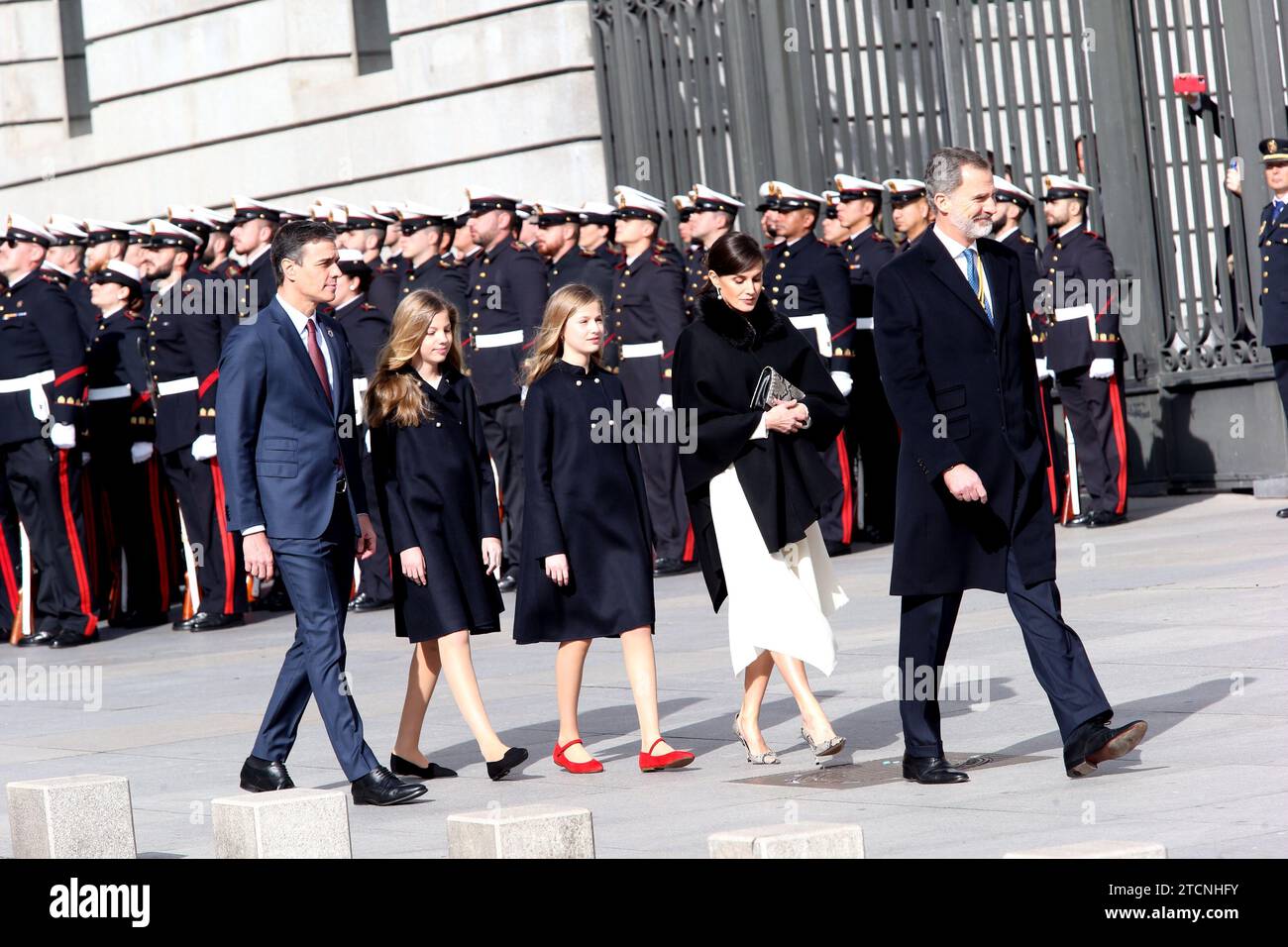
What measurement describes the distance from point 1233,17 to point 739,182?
4066mm

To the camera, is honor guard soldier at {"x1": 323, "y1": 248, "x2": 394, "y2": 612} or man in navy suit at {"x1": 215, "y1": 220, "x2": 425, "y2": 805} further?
honor guard soldier at {"x1": 323, "y1": 248, "x2": 394, "y2": 612}

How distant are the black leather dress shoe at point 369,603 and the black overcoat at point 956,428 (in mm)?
7189

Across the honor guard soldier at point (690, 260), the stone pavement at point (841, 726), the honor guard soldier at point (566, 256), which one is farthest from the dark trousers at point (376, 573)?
the honor guard soldier at point (690, 260)

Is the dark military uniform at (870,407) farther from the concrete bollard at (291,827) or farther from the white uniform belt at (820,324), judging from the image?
the concrete bollard at (291,827)

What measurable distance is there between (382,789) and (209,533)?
6.83 meters

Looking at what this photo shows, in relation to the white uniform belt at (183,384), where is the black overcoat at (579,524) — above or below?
below

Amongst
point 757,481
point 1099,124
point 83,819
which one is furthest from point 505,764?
point 1099,124

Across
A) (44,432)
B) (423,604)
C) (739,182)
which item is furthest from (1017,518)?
(739,182)

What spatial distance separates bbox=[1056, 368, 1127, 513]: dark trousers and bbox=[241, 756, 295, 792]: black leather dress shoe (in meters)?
8.11

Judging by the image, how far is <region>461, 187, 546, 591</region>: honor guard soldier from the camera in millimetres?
14016

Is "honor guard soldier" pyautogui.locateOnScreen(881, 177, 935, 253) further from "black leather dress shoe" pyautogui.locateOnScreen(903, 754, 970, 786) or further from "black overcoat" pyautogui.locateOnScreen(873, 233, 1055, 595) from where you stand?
"black leather dress shoe" pyautogui.locateOnScreen(903, 754, 970, 786)

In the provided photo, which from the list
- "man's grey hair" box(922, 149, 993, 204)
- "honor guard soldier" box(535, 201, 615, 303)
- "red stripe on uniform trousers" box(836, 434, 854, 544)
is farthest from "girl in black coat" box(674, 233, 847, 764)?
"honor guard soldier" box(535, 201, 615, 303)

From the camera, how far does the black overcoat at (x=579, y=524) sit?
771 centimetres

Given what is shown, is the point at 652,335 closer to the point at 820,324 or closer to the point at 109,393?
the point at 820,324
